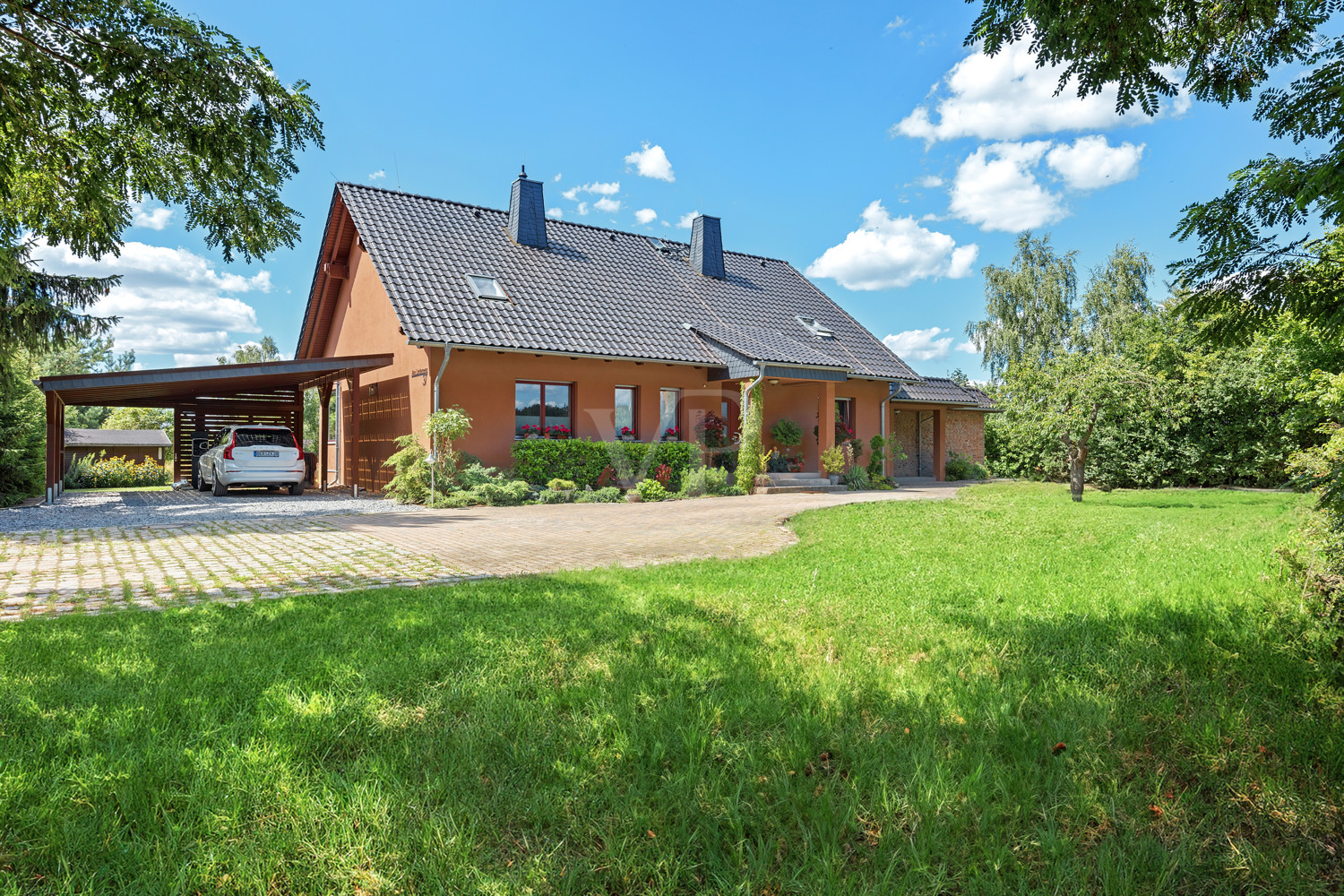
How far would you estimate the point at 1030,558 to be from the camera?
6309 mm

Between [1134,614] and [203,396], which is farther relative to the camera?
[203,396]

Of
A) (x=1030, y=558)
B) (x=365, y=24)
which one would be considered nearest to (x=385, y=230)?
(x=365, y=24)

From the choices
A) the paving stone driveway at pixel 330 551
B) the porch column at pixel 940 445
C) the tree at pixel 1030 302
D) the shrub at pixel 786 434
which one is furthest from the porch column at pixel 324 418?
the tree at pixel 1030 302

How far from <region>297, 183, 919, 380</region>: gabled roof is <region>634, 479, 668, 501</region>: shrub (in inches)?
127

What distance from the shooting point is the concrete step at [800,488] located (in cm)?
1608

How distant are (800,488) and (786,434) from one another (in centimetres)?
249

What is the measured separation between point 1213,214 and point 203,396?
2307 cm

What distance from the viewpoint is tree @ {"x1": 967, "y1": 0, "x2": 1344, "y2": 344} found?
2.57 metres

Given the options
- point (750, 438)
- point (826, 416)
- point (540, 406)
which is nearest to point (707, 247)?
point (826, 416)

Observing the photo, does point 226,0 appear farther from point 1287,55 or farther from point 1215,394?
point 1215,394

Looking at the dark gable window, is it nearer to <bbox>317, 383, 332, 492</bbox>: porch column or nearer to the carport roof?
the carport roof

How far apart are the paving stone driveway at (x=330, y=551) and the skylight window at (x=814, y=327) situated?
1095cm

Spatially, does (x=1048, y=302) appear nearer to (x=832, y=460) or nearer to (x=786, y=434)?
(x=786, y=434)

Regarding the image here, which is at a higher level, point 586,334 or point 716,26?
point 716,26
